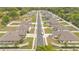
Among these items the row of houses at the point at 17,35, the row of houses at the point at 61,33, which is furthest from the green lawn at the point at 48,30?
the row of houses at the point at 17,35

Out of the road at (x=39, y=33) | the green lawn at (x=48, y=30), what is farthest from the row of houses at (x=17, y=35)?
the green lawn at (x=48, y=30)

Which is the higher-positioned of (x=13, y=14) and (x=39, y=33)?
(x=13, y=14)

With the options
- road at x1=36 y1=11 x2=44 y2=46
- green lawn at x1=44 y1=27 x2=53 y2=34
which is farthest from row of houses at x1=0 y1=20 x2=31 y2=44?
green lawn at x1=44 y1=27 x2=53 y2=34

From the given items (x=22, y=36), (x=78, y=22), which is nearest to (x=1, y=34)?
(x=22, y=36)

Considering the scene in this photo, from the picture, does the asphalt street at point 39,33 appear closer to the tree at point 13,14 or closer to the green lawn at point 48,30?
the green lawn at point 48,30

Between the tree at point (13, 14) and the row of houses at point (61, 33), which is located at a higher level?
the tree at point (13, 14)

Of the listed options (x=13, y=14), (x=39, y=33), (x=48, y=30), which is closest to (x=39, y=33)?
(x=39, y=33)

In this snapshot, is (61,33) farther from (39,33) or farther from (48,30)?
(39,33)

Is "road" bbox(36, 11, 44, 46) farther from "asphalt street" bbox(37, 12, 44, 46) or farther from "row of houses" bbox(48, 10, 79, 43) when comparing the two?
"row of houses" bbox(48, 10, 79, 43)

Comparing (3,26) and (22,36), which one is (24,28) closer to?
(22,36)

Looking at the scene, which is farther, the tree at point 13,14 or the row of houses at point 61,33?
the tree at point 13,14

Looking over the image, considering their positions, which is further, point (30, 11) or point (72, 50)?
point (30, 11)
